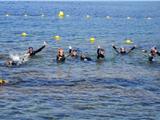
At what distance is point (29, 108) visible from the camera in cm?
2738

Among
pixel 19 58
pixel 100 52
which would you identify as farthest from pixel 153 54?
pixel 19 58

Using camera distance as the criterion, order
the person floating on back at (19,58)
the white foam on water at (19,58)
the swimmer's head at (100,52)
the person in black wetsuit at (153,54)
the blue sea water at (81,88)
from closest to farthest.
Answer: the blue sea water at (81,88) → the person floating on back at (19,58) → the white foam on water at (19,58) → the swimmer's head at (100,52) → the person in black wetsuit at (153,54)

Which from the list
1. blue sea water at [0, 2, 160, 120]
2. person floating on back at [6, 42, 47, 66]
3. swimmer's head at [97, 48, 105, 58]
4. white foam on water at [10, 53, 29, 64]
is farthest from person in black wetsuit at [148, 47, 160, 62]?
white foam on water at [10, 53, 29, 64]

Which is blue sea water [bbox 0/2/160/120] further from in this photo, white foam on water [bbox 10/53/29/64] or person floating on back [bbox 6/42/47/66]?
white foam on water [bbox 10/53/29/64]

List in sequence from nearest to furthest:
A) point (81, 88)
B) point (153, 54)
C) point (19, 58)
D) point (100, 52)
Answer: point (81, 88) < point (19, 58) < point (100, 52) < point (153, 54)

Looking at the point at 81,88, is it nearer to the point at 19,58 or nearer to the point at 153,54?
the point at 19,58

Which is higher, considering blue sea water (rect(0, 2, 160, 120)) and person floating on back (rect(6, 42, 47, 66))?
person floating on back (rect(6, 42, 47, 66))

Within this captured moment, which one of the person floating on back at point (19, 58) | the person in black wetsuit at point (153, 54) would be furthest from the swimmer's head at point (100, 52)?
the person floating on back at point (19, 58)

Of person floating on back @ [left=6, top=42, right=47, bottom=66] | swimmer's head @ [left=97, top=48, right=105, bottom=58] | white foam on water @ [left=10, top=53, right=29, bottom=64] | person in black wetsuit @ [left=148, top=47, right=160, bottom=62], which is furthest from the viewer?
person in black wetsuit @ [left=148, top=47, right=160, bottom=62]

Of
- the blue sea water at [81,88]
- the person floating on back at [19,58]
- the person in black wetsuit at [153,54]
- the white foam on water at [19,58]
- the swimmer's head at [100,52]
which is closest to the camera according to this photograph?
the blue sea water at [81,88]

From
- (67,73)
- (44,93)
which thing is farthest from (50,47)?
(44,93)

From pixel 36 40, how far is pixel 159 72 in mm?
26254

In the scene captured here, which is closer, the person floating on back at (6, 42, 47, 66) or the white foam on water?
the person floating on back at (6, 42, 47, 66)

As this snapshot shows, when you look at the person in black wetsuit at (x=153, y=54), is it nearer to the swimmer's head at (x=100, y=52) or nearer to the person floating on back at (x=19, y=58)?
the swimmer's head at (x=100, y=52)
